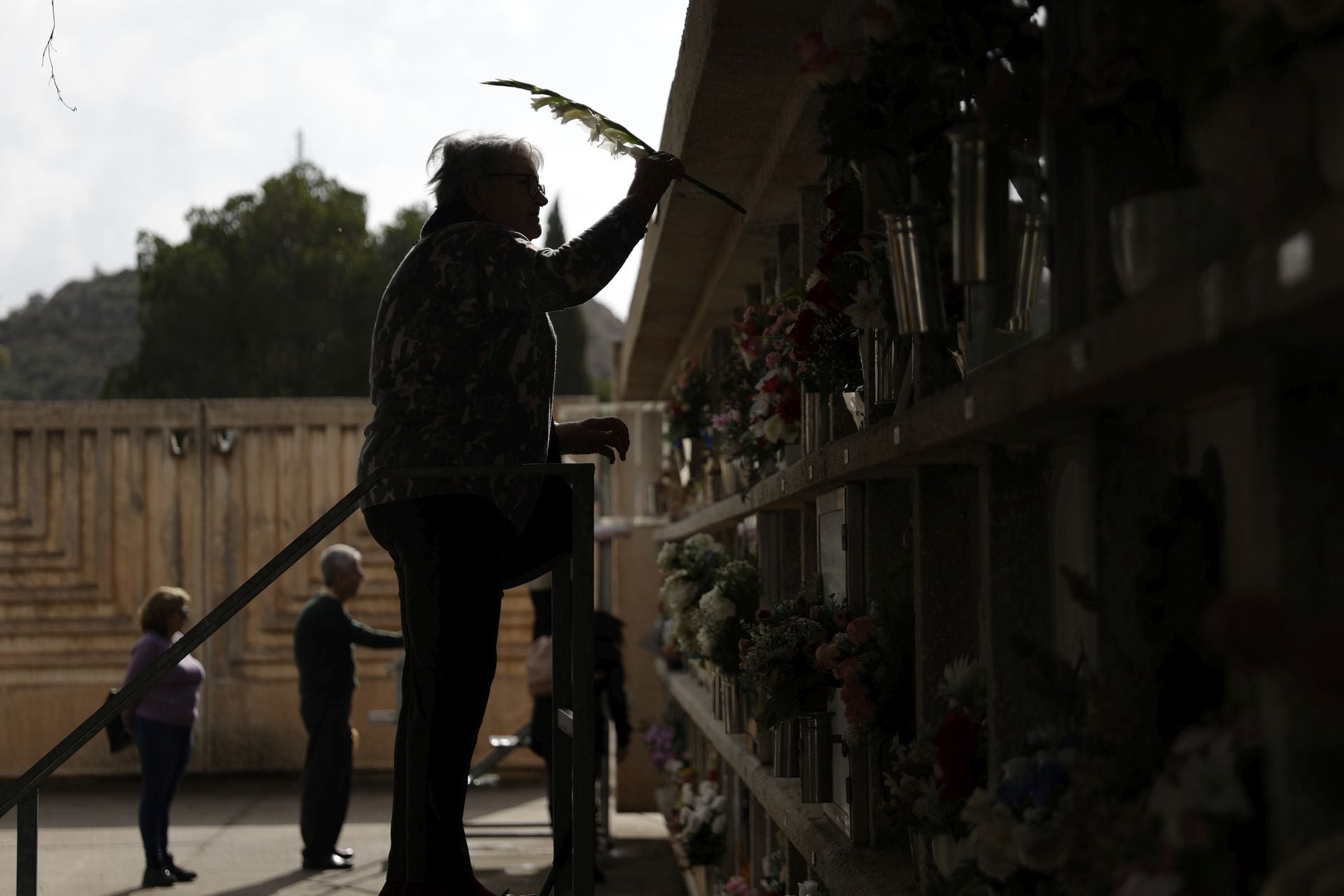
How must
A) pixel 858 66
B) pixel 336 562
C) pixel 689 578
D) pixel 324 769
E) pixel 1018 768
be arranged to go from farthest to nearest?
1. pixel 336 562
2. pixel 324 769
3. pixel 689 578
4. pixel 858 66
5. pixel 1018 768

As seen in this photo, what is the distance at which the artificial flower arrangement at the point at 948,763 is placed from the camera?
7.29 ft

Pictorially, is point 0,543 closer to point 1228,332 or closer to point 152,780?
point 152,780

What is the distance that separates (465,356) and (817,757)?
4.58 ft

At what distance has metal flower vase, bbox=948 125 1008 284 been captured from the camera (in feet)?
6.37

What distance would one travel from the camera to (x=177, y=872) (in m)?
7.45

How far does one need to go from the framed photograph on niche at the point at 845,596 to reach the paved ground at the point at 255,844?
292 cm

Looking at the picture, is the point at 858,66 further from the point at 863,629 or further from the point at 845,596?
the point at 845,596

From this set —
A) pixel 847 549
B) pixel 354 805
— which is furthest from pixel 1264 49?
pixel 354 805

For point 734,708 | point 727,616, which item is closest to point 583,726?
point 727,616

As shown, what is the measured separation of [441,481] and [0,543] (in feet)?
30.6

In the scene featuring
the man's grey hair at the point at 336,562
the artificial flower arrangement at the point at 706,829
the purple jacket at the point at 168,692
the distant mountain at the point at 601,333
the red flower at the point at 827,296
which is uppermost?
the distant mountain at the point at 601,333

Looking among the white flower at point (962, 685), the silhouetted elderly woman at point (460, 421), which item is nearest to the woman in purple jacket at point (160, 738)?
the silhouetted elderly woman at point (460, 421)

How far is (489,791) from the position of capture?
Result: 34.8 ft

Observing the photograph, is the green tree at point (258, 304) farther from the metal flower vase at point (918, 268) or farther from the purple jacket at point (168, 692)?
the metal flower vase at point (918, 268)
